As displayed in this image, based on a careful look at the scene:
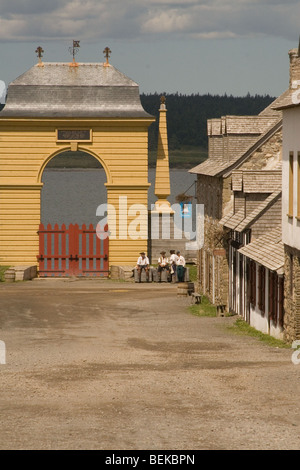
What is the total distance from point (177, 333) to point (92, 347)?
12.1 feet

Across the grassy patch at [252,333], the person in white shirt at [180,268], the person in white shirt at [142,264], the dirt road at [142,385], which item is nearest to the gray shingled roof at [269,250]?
the grassy patch at [252,333]

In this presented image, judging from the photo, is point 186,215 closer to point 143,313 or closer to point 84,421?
point 143,313

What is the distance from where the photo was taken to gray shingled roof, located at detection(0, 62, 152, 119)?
46938 mm

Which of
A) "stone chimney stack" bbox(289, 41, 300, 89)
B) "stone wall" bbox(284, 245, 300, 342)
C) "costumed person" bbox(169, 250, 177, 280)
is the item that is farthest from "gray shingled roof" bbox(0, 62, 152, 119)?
"stone wall" bbox(284, 245, 300, 342)

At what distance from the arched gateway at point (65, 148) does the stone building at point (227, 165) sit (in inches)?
285

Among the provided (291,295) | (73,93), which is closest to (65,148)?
(73,93)

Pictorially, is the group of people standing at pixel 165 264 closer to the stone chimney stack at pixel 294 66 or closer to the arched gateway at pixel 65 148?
the arched gateway at pixel 65 148

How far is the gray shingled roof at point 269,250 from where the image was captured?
27.2m

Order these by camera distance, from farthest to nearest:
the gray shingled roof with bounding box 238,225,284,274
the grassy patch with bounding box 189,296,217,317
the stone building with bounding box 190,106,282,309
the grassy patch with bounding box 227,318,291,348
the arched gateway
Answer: the arched gateway, the stone building with bounding box 190,106,282,309, the grassy patch with bounding box 189,296,217,317, the gray shingled roof with bounding box 238,225,284,274, the grassy patch with bounding box 227,318,291,348

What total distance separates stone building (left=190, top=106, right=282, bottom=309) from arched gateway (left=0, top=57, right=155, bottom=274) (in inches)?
285

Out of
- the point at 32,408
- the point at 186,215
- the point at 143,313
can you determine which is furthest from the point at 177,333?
the point at 186,215

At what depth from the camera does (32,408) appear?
1633 cm

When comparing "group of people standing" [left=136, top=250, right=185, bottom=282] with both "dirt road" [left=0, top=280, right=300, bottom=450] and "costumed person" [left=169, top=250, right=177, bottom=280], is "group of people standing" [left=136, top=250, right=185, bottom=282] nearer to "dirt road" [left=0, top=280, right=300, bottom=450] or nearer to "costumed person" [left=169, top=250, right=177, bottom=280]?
"costumed person" [left=169, top=250, right=177, bottom=280]

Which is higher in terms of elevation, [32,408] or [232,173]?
[232,173]
